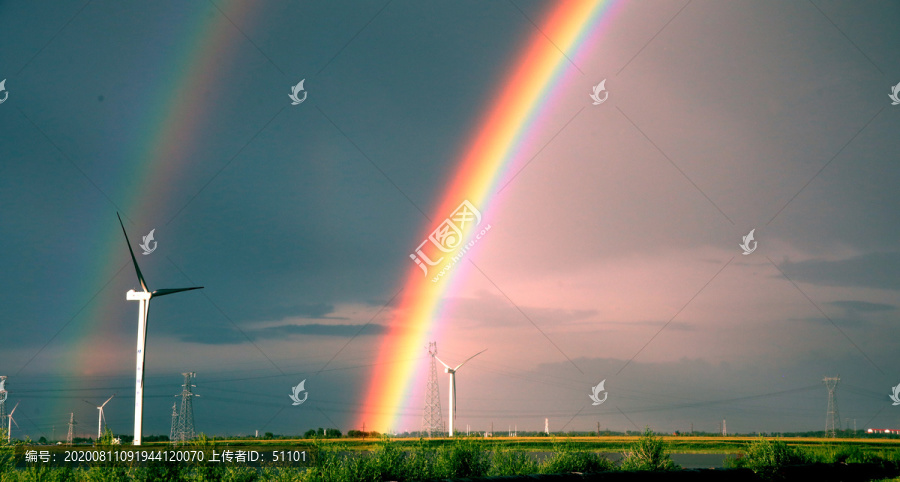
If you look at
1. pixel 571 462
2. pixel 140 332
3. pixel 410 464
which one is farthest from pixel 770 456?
pixel 140 332

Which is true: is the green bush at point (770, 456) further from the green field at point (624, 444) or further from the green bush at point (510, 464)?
the green bush at point (510, 464)

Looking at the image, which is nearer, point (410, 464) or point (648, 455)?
point (410, 464)

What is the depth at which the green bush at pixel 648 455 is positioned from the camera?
1398 inches

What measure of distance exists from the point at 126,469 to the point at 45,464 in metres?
3.62

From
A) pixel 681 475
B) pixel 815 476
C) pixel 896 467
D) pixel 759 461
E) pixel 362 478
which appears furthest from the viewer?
pixel 896 467

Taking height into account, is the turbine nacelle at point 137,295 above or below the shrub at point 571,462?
above

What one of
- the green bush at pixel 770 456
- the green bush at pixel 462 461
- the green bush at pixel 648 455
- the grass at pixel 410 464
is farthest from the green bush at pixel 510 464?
the green bush at pixel 770 456

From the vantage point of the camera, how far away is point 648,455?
35.9m

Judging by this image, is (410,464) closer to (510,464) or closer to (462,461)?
(462,461)

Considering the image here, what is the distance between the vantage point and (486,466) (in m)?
31.3

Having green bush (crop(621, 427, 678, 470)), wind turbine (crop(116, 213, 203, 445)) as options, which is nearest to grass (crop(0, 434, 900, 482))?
green bush (crop(621, 427, 678, 470))

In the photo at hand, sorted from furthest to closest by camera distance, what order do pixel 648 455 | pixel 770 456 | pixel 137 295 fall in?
pixel 137 295 → pixel 770 456 → pixel 648 455

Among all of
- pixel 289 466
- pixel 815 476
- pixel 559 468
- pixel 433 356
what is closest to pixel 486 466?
pixel 559 468

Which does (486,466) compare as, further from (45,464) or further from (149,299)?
(149,299)
